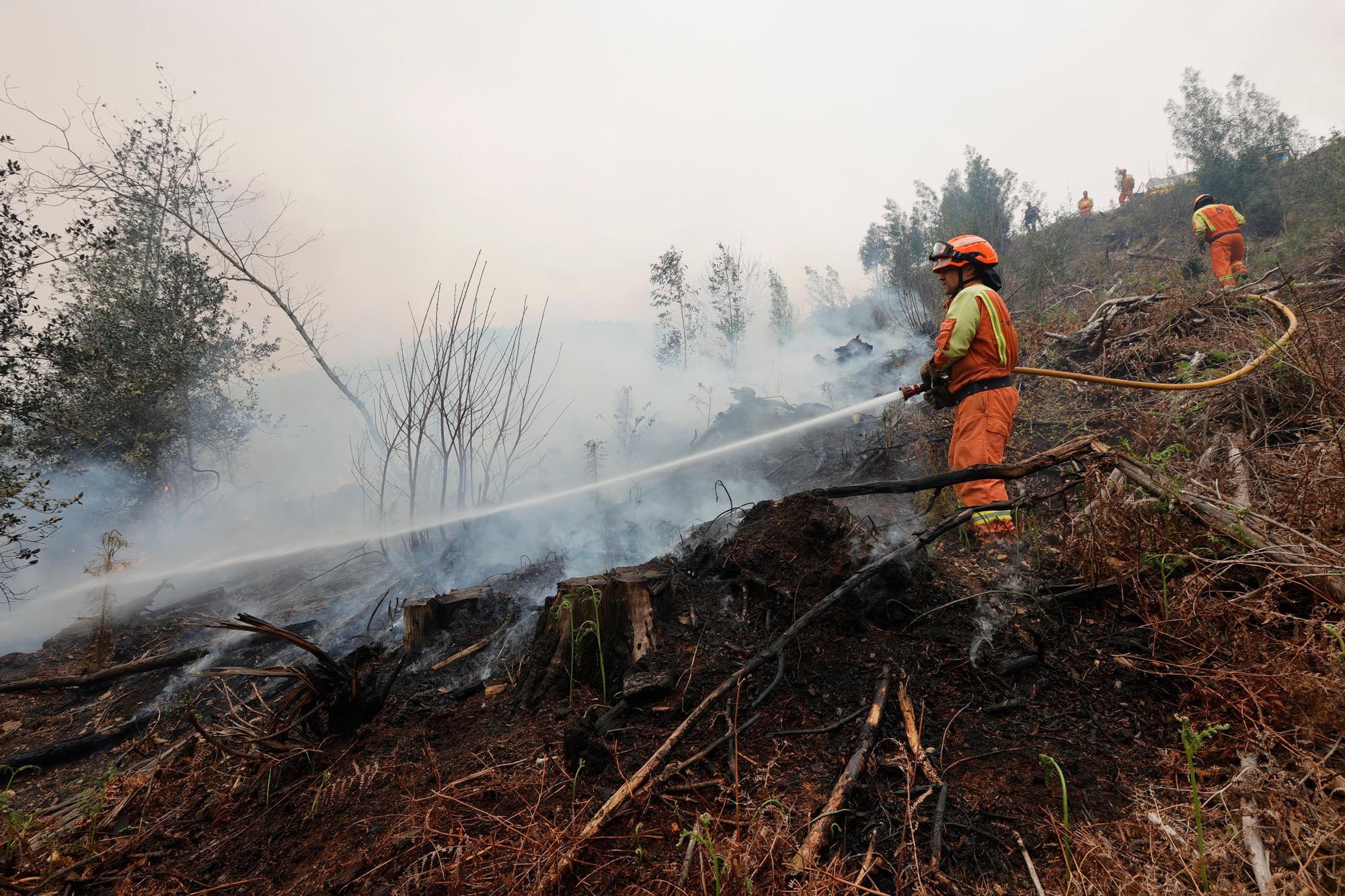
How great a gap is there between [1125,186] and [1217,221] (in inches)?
641

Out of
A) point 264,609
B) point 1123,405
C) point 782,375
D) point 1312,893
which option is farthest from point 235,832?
point 782,375

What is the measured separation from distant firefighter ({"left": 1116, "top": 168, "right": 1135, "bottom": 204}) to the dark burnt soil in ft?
81.2

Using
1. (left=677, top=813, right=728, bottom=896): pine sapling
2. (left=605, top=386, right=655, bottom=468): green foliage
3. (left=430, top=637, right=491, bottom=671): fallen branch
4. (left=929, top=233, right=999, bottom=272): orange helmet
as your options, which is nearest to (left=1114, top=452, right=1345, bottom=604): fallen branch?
(left=677, top=813, right=728, bottom=896): pine sapling

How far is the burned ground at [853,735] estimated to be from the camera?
55.1 inches

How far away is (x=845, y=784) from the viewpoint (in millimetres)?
1638

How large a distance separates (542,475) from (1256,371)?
10.7 meters

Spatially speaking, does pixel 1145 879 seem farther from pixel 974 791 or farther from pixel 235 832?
pixel 235 832

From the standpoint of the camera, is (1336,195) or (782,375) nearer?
(1336,195)

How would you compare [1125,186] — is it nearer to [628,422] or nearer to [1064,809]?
[628,422]

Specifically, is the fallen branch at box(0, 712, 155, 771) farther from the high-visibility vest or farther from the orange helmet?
the high-visibility vest

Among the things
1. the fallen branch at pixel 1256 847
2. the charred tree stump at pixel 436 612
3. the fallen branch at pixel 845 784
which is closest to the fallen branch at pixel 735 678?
the fallen branch at pixel 845 784

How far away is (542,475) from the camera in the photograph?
11523 mm

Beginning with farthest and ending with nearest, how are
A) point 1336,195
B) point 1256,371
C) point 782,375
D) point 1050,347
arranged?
point 782,375 → point 1336,195 → point 1050,347 → point 1256,371

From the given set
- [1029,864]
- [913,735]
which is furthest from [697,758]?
[1029,864]
